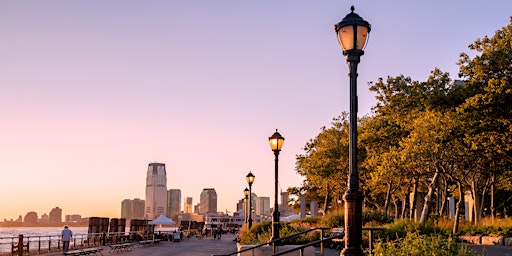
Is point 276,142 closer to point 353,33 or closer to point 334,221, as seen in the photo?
point 353,33

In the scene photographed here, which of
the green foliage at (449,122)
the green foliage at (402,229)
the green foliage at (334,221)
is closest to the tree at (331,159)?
the green foliage at (449,122)

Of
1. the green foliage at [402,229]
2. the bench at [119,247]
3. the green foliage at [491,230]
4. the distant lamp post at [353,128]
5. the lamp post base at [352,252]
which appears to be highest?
the distant lamp post at [353,128]

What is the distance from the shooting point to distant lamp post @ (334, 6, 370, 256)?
960 cm

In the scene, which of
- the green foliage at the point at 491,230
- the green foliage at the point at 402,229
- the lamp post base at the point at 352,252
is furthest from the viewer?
the green foliage at the point at 491,230

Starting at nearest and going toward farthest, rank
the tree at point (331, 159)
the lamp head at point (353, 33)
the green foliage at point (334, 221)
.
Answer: the lamp head at point (353, 33)
the green foliage at point (334, 221)
the tree at point (331, 159)

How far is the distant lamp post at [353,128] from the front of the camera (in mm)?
9602

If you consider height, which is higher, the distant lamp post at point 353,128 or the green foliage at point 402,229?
the distant lamp post at point 353,128

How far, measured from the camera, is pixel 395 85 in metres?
39.3

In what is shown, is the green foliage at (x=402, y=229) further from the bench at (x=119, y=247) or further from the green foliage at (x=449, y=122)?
the bench at (x=119, y=247)

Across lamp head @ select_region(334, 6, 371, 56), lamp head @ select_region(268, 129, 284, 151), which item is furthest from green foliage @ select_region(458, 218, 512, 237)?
lamp head @ select_region(334, 6, 371, 56)

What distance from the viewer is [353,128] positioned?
9922 mm

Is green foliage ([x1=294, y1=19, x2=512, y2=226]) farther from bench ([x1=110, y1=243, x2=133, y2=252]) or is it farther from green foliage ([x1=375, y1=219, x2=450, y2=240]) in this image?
bench ([x1=110, y1=243, x2=133, y2=252])

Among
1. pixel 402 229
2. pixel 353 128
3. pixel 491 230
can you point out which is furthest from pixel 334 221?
pixel 353 128

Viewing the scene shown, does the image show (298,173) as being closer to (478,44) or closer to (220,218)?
(478,44)
